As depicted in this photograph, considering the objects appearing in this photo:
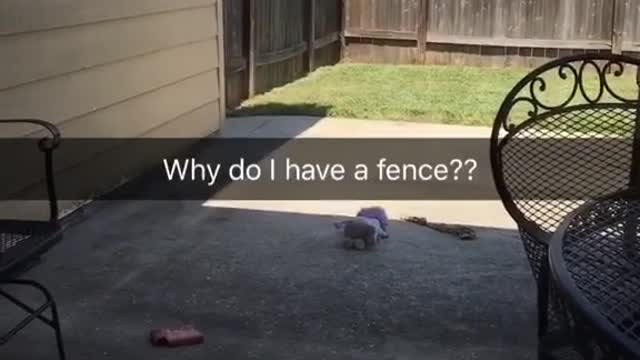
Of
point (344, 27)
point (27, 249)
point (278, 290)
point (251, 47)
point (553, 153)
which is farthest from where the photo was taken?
point (344, 27)

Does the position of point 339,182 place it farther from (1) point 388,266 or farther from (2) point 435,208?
(1) point 388,266

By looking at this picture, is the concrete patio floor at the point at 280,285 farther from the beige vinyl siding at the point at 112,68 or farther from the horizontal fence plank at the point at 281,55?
the horizontal fence plank at the point at 281,55

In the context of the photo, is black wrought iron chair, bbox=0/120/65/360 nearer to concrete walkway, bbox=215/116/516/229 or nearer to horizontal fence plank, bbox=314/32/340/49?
concrete walkway, bbox=215/116/516/229

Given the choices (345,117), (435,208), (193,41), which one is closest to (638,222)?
(435,208)

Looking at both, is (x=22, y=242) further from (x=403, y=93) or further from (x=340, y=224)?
(x=403, y=93)

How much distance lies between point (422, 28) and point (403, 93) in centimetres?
269

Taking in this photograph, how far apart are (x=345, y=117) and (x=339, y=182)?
105 inches

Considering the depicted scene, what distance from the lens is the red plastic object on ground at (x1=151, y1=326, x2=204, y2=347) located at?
11.5ft

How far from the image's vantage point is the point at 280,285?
164 inches

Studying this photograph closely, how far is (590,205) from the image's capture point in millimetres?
2520

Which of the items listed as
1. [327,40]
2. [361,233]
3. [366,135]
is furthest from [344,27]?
[361,233]

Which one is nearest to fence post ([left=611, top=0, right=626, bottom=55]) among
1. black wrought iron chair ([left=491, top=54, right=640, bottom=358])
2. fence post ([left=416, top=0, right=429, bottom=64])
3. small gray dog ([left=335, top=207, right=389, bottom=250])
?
fence post ([left=416, top=0, right=429, bottom=64])

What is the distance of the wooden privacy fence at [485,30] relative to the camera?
11875 mm

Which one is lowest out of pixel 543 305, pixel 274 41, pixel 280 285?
pixel 280 285
